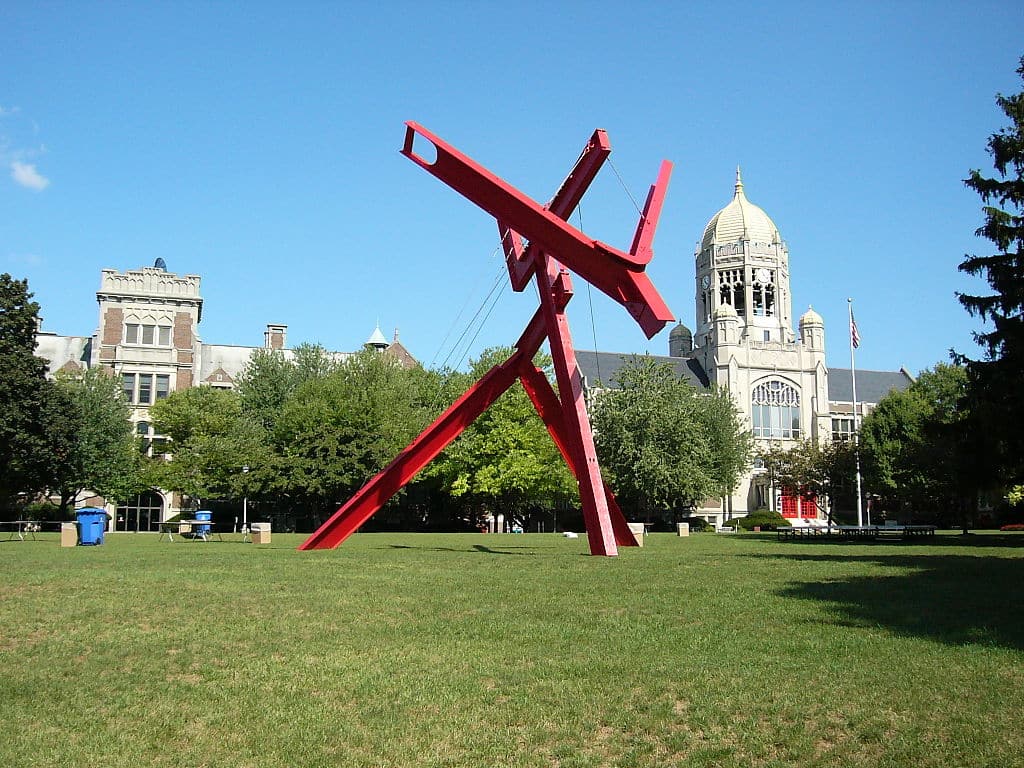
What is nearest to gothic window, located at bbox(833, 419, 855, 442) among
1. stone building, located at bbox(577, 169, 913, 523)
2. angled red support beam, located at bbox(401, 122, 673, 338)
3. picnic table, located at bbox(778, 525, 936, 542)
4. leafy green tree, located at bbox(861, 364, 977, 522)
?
stone building, located at bbox(577, 169, 913, 523)

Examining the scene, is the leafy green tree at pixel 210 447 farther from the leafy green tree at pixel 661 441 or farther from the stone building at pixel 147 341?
the leafy green tree at pixel 661 441

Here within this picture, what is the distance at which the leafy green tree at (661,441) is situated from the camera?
54594 mm

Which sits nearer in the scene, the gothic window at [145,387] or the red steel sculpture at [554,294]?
the red steel sculpture at [554,294]

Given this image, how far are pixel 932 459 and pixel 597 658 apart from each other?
142 feet

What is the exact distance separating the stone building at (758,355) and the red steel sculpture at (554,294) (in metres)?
54.2

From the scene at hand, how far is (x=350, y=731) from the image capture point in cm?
709

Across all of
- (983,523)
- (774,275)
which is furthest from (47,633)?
(774,275)

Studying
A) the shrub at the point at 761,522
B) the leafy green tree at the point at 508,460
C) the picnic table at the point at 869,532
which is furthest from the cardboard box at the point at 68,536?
the shrub at the point at 761,522

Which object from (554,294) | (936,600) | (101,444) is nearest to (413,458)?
(554,294)

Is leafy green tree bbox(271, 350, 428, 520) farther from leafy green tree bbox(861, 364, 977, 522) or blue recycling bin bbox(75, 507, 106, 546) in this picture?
leafy green tree bbox(861, 364, 977, 522)

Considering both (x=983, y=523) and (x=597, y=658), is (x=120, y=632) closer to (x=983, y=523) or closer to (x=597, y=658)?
(x=597, y=658)

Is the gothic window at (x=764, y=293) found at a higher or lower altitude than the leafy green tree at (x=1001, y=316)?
higher

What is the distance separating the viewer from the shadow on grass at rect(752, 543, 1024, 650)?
33.7 feet

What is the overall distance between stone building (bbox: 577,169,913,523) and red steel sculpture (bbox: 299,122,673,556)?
2133 inches
